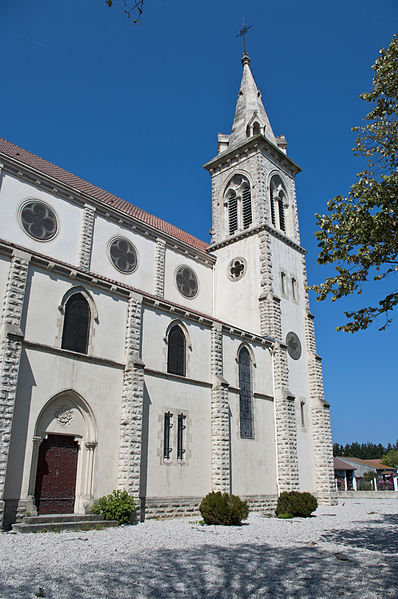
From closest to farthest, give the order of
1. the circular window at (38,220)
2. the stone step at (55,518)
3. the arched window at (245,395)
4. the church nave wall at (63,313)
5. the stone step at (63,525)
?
the stone step at (63,525) → the stone step at (55,518) → the church nave wall at (63,313) → the circular window at (38,220) → the arched window at (245,395)

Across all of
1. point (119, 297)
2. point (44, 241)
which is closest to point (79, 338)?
point (119, 297)

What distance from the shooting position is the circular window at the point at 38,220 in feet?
72.2

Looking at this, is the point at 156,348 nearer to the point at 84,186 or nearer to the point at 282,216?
the point at 84,186

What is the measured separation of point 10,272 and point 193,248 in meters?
15.9

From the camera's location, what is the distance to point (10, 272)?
1628 cm

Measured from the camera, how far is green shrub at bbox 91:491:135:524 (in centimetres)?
1606

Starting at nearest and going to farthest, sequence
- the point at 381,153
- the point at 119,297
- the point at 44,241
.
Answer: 1. the point at 381,153
2. the point at 119,297
3. the point at 44,241

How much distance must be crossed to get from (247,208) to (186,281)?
7.36m

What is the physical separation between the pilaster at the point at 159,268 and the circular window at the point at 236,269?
17.3 feet

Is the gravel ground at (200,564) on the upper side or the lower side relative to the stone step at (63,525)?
lower

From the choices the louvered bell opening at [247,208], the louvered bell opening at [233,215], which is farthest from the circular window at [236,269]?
the louvered bell opening at [233,215]

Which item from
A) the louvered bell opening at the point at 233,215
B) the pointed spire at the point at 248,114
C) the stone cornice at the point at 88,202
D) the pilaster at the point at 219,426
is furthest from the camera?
the pointed spire at the point at 248,114

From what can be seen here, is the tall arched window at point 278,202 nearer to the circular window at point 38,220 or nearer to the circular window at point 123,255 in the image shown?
the circular window at point 123,255

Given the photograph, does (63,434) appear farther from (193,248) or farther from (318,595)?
(193,248)
